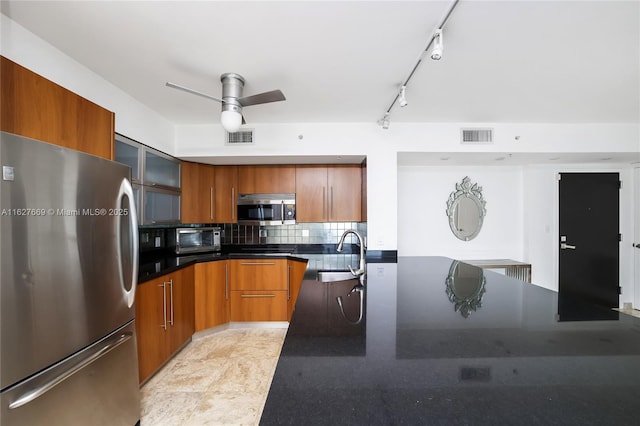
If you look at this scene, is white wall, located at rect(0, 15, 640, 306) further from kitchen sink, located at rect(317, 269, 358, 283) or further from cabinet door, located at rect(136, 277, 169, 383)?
cabinet door, located at rect(136, 277, 169, 383)

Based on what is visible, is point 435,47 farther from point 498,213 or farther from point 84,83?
point 498,213

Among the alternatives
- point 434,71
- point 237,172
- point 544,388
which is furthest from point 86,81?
point 544,388

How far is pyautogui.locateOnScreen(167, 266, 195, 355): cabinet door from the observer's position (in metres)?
2.37

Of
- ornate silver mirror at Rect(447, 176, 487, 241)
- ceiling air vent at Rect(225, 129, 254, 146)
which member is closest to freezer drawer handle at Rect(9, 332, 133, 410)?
ceiling air vent at Rect(225, 129, 254, 146)

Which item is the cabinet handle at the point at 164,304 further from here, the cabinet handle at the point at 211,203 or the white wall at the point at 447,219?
the white wall at the point at 447,219

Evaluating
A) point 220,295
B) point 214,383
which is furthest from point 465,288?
point 220,295

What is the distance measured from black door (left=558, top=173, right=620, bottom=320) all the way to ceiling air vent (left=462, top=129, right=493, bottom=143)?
173 centimetres

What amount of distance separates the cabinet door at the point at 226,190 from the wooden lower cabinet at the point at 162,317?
880 mm

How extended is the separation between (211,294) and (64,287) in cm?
190

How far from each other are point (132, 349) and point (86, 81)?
73.9 inches

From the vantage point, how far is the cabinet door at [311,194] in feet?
10.9

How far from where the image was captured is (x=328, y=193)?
3344 mm

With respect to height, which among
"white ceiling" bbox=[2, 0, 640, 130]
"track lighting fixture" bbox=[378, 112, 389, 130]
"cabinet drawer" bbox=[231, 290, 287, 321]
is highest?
"white ceiling" bbox=[2, 0, 640, 130]

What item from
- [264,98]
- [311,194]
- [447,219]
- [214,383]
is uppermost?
[264,98]
